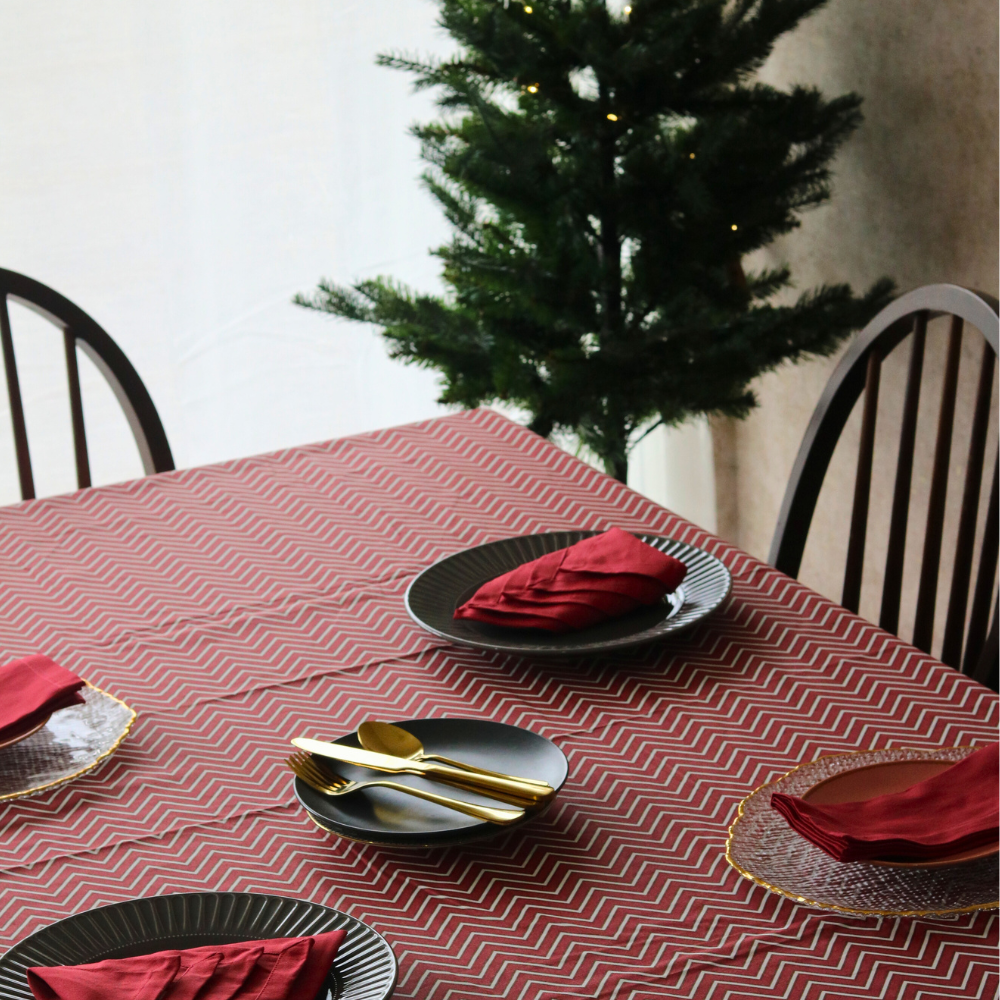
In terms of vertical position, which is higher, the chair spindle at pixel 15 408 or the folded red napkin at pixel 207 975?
the chair spindle at pixel 15 408

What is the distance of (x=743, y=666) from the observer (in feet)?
2.99

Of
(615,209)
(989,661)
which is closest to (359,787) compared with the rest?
(989,661)

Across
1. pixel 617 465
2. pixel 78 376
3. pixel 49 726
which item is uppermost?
pixel 78 376

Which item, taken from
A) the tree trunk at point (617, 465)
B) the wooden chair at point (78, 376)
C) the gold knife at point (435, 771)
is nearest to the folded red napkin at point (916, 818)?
the gold knife at point (435, 771)

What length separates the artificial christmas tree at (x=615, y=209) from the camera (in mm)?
1825

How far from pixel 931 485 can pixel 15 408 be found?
1.00 meters

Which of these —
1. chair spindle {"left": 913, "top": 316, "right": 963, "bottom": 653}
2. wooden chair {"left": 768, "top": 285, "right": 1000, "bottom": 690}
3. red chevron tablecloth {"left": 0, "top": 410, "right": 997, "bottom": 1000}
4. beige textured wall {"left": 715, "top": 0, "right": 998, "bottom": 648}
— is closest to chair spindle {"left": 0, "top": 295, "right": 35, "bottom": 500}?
red chevron tablecloth {"left": 0, "top": 410, "right": 997, "bottom": 1000}

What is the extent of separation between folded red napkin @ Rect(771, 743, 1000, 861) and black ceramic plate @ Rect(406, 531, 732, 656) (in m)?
0.23

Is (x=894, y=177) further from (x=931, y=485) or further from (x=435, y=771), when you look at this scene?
(x=435, y=771)

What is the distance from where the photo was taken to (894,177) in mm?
2023

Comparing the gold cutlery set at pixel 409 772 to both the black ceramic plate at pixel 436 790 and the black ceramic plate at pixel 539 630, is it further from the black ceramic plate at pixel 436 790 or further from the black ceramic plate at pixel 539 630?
the black ceramic plate at pixel 539 630

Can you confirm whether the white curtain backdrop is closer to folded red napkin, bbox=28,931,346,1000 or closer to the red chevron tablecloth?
the red chevron tablecloth

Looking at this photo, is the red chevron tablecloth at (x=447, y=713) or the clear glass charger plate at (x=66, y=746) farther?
the clear glass charger plate at (x=66, y=746)

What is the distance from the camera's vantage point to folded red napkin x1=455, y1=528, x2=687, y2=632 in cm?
94
